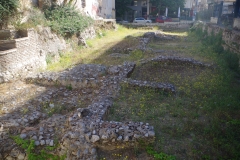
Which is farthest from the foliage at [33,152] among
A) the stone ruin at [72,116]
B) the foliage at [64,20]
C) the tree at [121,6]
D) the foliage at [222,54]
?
the tree at [121,6]

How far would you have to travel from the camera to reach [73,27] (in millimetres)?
11672

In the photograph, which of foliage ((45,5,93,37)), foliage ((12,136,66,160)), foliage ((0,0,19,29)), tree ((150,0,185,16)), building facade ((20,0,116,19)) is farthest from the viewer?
tree ((150,0,185,16))

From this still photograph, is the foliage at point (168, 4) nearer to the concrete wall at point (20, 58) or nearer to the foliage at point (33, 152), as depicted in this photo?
the concrete wall at point (20, 58)

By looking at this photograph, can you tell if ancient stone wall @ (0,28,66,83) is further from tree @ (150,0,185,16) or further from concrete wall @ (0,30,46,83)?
tree @ (150,0,185,16)

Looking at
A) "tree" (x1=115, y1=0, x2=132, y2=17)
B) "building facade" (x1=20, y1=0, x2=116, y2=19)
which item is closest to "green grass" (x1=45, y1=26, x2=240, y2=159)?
"building facade" (x1=20, y1=0, x2=116, y2=19)

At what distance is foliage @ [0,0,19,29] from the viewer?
7668mm

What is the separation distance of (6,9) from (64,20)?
3.79 m

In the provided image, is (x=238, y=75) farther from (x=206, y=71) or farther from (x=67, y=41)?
(x=67, y=41)

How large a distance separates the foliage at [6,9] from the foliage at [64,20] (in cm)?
213

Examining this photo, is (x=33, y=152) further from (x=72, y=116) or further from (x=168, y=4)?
(x=168, y=4)

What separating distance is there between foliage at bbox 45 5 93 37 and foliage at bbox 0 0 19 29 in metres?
2.13

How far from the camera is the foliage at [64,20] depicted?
34.9 ft

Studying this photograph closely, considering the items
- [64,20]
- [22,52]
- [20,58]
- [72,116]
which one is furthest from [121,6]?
[72,116]

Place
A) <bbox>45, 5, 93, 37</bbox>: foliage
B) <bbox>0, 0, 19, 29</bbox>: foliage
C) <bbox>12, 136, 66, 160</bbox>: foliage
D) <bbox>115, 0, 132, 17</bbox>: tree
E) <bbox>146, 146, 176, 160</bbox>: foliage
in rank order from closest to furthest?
1. <bbox>146, 146, 176, 160</bbox>: foliage
2. <bbox>12, 136, 66, 160</bbox>: foliage
3. <bbox>0, 0, 19, 29</bbox>: foliage
4. <bbox>45, 5, 93, 37</bbox>: foliage
5. <bbox>115, 0, 132, 17</bbox>: tree
